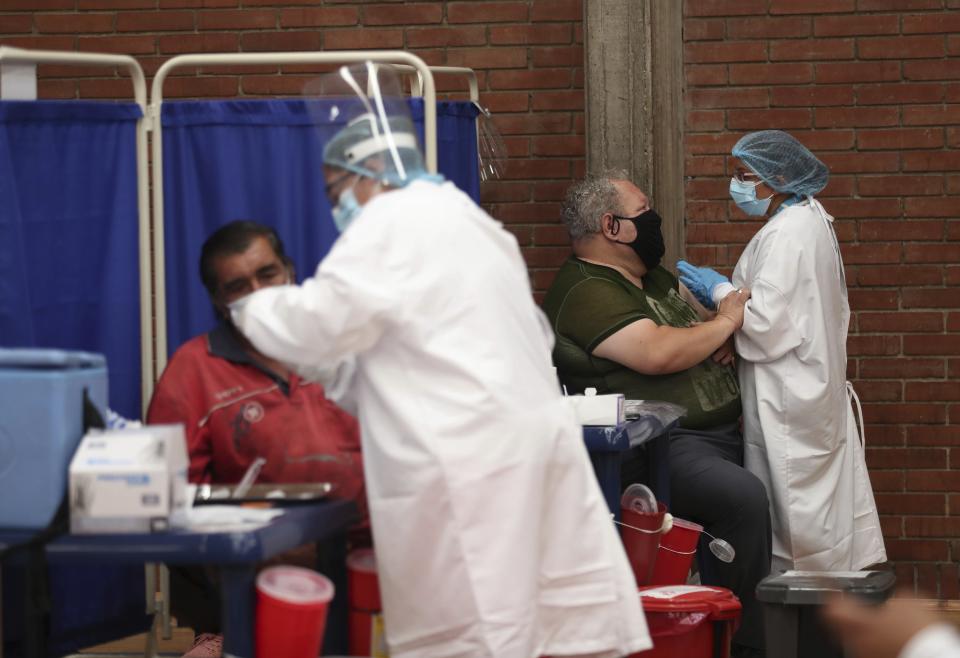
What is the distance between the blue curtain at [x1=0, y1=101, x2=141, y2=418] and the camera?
331 cm

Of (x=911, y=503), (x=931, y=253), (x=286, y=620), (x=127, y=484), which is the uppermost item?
(x=931, y=253)

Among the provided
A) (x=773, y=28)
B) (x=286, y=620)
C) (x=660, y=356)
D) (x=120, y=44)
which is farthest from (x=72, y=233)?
(x=773, y=28)

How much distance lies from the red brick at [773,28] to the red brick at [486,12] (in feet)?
1.99

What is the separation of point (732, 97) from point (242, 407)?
2.58 m


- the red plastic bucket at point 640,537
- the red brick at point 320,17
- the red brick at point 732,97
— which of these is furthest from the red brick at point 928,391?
the red brick at point 320,17

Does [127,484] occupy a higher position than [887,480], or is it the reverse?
[127,484]

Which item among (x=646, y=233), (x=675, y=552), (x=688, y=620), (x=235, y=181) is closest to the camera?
(x=688, y=620)

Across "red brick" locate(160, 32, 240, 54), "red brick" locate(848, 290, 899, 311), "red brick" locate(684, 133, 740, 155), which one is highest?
"red brick" locate(160, 32, 240, 54)

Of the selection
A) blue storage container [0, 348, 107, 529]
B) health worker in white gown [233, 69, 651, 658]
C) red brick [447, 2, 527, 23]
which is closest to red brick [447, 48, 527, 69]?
red brick [447, 2, 527, 23]

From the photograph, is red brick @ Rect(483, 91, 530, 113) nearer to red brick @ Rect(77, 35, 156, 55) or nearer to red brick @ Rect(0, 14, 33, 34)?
red brick @ Rect(77, 35, 156, 55)

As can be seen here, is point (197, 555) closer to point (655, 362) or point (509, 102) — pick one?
point (655, 362)

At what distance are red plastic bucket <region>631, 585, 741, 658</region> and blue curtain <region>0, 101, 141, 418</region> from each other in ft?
4.63

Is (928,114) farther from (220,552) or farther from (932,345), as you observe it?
(220,552)

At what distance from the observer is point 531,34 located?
16.5ft
